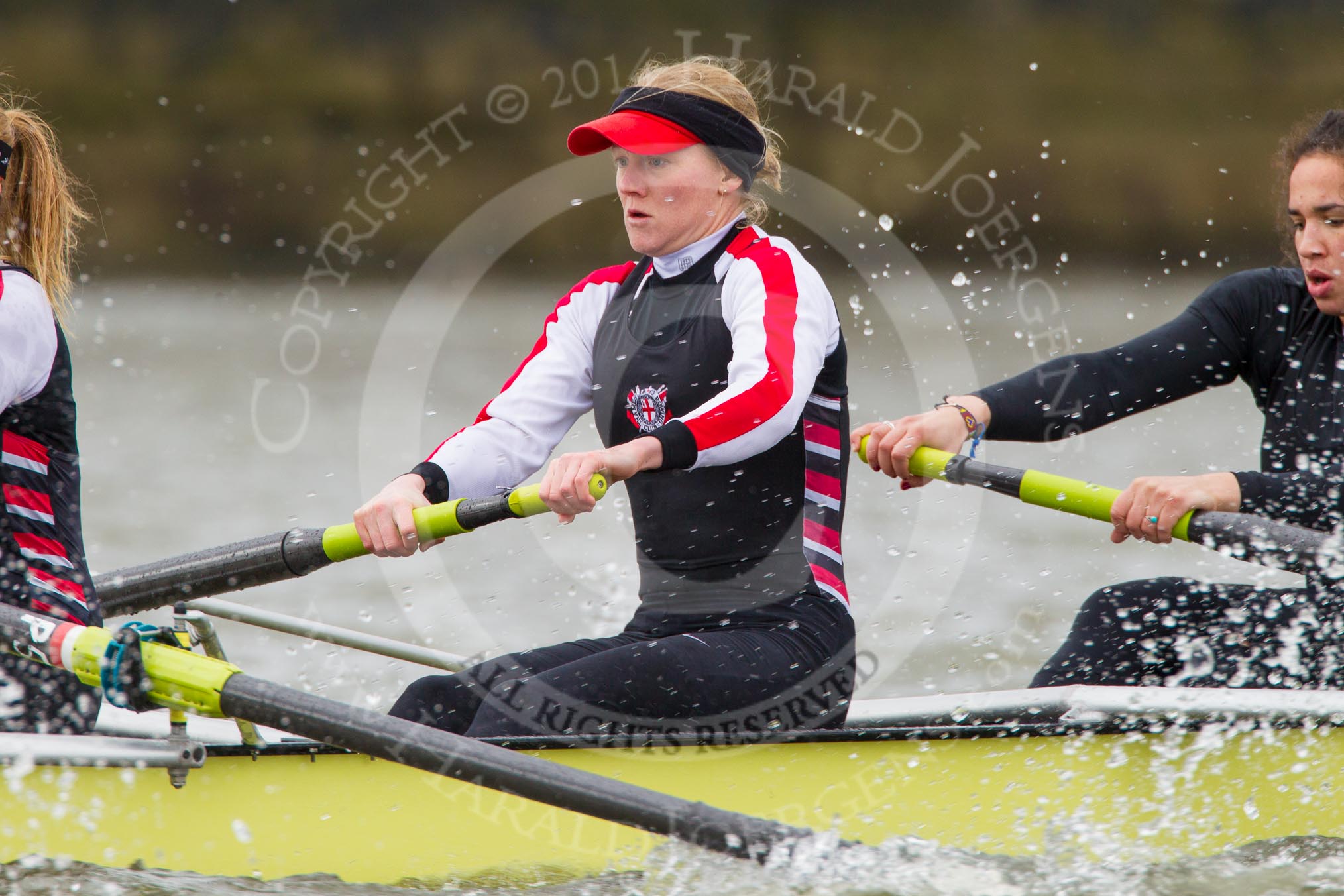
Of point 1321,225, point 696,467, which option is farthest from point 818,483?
point 1321,225

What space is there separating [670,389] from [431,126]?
14.9 meters

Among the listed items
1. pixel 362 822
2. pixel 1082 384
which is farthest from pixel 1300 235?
pixel 362 822

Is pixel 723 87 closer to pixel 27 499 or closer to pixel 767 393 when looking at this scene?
pixel 767 393

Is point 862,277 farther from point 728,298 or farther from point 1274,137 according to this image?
point 728,298

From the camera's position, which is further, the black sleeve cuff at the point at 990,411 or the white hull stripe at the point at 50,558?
the black sleeve cuff at the point at 990,411

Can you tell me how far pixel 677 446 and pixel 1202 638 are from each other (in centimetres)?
100

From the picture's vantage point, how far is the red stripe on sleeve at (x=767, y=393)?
86.4 inches

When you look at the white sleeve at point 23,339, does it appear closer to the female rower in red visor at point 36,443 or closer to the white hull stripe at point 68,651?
the female rower in red visor at point 36,443

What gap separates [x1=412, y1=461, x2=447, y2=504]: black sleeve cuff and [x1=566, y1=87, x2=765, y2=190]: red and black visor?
608 millimetres

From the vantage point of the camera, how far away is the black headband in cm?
234

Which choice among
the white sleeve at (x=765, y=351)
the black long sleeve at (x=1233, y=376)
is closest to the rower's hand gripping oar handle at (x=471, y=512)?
the white sleeve at (x=765, y=351)

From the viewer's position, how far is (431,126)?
16.6 meters

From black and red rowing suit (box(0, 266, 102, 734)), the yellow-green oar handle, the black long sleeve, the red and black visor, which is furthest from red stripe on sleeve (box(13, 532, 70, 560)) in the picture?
the black long sleeve

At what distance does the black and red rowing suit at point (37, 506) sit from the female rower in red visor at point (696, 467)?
46 centimetres
